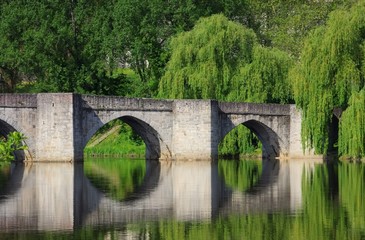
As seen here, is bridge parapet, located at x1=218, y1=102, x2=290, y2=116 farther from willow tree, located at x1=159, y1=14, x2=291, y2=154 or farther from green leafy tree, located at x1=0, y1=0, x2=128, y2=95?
green leafy tree, located at x1=0, y1=0, x2=128, y2=95

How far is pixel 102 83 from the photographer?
212ft

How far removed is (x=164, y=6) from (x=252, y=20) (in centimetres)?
849

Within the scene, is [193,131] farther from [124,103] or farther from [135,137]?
[135,137]

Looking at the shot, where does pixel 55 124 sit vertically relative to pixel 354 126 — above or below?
above

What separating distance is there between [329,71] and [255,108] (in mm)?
4633

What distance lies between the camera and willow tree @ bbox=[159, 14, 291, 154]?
175ft

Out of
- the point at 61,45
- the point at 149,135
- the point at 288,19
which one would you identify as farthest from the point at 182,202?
the point at 288,19

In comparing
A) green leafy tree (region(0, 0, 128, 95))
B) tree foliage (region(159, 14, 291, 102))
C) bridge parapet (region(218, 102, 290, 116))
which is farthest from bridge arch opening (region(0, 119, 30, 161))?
green leafy tree (region(0, 0, 128, 95))

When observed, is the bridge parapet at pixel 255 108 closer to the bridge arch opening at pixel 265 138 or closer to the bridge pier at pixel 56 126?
the bridge arch opening at pixel 265 138

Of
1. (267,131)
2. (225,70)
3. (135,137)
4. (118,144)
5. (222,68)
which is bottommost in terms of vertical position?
(118,144)

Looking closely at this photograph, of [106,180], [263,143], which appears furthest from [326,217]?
[263,143]

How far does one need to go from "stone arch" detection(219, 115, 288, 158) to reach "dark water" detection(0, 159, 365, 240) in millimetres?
6239

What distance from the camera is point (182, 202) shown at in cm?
2978

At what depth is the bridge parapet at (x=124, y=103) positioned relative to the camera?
156 ft
